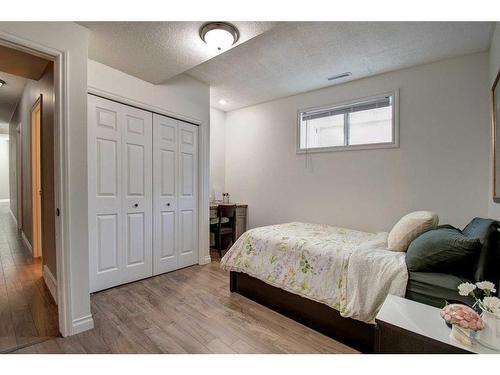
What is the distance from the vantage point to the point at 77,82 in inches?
71.3

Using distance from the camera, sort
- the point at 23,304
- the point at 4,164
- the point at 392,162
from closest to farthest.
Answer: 1. the point at 23,304
2. the point at 392,162
3. the point at 4,164

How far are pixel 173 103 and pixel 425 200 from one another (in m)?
3.14

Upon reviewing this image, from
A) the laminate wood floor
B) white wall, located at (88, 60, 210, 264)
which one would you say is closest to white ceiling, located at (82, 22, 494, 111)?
white wall, located at (88, 60, 210, 264)

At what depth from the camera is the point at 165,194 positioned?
9.90 ft

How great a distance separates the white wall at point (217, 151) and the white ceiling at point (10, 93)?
270 cm

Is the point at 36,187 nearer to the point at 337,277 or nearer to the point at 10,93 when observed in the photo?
the point at 10,93

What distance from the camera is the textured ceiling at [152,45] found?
1858 mm

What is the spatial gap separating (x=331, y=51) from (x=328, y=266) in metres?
2.06

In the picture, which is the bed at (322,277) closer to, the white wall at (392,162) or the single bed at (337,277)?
the single bed at (337,277)

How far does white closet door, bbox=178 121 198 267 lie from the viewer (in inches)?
126

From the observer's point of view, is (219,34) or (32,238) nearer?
(219,34)

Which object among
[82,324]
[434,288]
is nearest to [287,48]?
[434,288]
